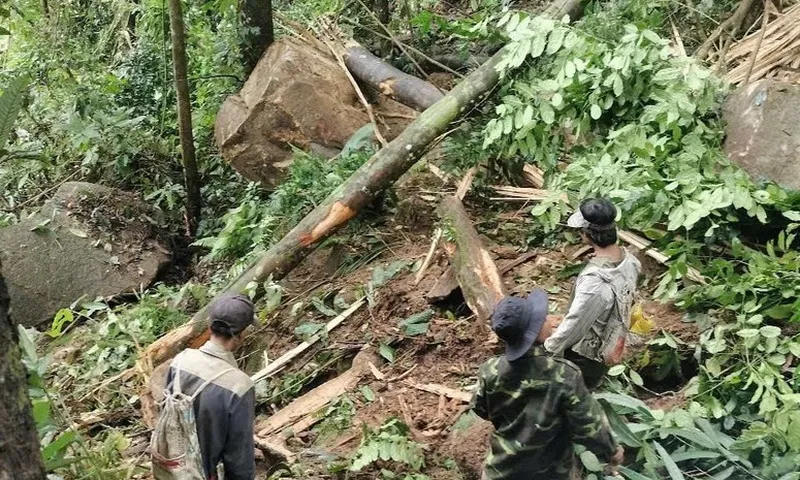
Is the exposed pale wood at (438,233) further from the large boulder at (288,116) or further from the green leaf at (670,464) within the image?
the green leaf at (670,464)

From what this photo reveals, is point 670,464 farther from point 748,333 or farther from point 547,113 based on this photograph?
point 547,113

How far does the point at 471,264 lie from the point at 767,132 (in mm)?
2354

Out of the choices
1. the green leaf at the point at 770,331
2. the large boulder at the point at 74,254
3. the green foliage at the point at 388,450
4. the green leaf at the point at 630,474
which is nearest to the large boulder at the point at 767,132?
the green leaf at the point at 770,331

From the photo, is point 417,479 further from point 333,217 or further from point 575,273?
point 333,217

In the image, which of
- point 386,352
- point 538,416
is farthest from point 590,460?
point 386,352

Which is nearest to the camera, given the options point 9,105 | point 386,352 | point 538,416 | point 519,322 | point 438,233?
point 519,322

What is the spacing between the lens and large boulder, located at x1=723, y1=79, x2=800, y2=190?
5.12 meters

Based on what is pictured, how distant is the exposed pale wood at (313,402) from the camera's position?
16.8 ft

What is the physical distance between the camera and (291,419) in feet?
17.1

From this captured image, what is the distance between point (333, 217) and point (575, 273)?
224cm

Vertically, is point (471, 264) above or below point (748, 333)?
above

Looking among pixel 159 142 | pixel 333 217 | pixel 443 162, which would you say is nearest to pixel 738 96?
pixel 443 162

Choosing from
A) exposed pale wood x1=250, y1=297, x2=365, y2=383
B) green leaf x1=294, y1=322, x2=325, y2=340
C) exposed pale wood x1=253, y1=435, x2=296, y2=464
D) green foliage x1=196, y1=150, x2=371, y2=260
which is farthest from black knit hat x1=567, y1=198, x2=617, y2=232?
green foliage x1=196, y1=150, x2=371, y2=260

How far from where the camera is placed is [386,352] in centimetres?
545
